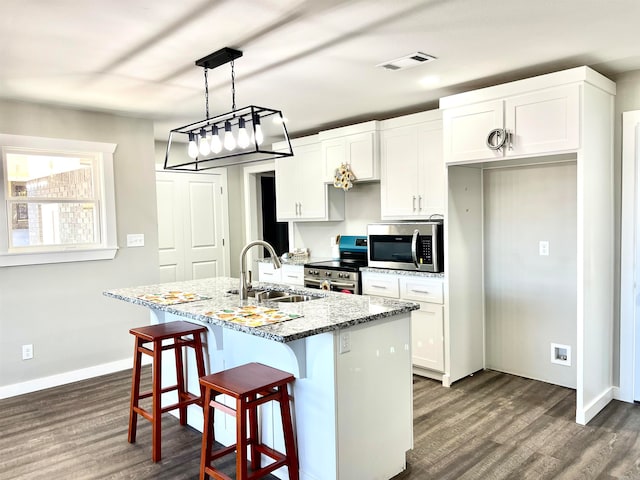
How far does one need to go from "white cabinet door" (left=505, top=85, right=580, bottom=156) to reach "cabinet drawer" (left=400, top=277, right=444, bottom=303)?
3.90 ft

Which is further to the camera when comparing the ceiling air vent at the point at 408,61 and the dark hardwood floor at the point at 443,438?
the ceiling air vent at the point at 408,61

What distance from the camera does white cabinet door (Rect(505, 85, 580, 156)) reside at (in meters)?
2.99

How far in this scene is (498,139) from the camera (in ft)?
10.9

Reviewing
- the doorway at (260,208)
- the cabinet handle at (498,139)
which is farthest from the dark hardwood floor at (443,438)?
the doorway at (260,208)

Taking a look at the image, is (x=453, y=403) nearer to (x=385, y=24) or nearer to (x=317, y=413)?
(x=317, y=413)

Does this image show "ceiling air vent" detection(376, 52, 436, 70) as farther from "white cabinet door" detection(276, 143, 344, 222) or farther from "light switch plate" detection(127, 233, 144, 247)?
"light switch plate" detection(127, 233, 144, 247)

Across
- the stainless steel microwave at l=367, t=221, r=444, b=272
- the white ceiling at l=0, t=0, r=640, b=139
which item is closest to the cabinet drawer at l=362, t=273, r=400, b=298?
the stainless steel microwave at l=367, t=221, r=444, b=272

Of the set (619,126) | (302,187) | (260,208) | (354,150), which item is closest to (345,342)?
(619,126)

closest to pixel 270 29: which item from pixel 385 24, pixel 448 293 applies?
pixel 385 24

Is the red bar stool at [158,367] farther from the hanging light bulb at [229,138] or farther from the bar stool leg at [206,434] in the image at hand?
the hanging light bulb at [229,138]

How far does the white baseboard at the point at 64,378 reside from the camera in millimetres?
3792

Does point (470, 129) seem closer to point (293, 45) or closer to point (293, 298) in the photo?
point (293, 45)

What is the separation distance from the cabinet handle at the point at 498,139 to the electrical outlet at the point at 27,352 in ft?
13.1

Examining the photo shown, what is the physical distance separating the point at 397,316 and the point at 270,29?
5.48ft
